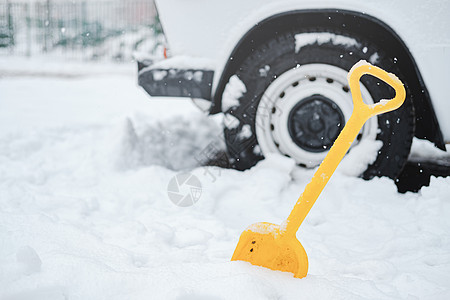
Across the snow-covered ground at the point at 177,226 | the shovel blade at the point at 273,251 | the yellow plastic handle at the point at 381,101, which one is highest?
the yellow plastic handle at the point at 381,101

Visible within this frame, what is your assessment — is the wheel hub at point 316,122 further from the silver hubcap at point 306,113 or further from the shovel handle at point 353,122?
the shovel handle at point 353,122

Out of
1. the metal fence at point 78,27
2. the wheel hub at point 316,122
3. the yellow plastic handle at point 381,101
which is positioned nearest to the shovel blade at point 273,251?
the yellow plastic handle at point 381,101

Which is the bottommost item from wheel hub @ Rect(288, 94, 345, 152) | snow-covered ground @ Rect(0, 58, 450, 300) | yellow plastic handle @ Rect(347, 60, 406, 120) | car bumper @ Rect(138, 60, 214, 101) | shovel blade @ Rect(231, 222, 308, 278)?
snow-covered ground @ Rect(0, 58, 450, 300)

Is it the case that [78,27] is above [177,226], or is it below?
above

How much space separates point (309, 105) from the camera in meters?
2.28

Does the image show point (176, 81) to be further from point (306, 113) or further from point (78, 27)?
point (78, 27)

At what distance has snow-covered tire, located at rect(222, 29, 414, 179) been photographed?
2150mm

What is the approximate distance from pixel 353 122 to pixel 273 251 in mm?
523

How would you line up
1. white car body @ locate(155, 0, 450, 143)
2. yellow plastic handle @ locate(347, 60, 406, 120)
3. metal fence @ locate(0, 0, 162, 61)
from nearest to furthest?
yellow plastic handle @ locate(347, 60, 406, 120), white car body @ locate(155, 0, 450, 143), metal fence @ locate(0, 0, 162, 61)

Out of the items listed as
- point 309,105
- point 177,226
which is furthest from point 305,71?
point 177,226

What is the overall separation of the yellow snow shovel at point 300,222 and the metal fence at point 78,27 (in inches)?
538

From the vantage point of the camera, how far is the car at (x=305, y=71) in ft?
6.47

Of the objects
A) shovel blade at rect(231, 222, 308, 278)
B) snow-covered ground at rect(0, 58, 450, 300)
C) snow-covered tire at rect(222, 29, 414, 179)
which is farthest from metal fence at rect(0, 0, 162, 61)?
shovel blade at rect(231, 222, 308, 278)

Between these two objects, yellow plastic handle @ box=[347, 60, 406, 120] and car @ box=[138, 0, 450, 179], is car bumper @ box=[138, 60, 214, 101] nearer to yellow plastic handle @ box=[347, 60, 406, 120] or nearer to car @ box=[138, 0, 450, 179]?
car @ box=[138, 0, 450, 179]
